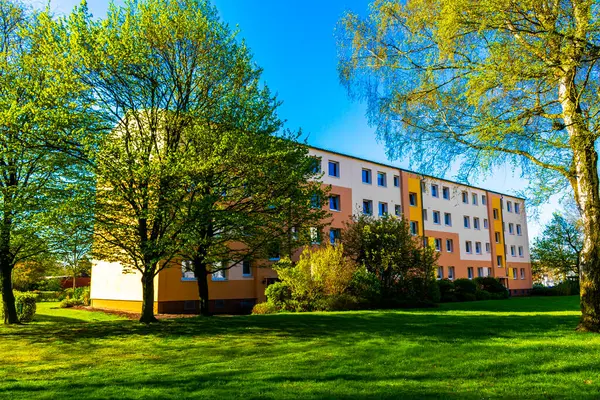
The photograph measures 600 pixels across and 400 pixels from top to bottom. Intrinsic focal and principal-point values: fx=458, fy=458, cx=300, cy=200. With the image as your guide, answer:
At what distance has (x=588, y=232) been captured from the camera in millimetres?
12320

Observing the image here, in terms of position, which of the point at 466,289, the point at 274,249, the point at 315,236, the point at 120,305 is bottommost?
the point at 120,305

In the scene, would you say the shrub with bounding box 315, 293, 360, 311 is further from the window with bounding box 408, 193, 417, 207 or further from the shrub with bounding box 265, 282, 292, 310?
the window with bounding box 408, 193, 417, 207

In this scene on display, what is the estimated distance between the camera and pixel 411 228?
147ft

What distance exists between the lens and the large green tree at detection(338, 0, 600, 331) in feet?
36.1

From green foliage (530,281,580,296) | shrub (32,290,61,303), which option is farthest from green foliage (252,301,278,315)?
green foliage (530,281,580,296)

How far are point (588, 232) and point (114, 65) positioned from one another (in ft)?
49.0

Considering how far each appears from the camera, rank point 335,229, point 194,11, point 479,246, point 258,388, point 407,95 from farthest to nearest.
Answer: point 479,246 < point 335,229 < point 194,11 < point 407,95 < point 258,388

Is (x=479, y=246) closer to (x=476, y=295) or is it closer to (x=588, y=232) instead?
(x=476, y=295)

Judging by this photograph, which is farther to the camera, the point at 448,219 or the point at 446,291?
the point at 448,219

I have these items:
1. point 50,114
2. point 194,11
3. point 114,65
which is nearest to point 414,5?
point 194,11

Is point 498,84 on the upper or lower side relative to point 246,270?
upper

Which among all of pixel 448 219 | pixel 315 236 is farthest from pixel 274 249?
pixel 448 219

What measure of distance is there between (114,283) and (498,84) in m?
25.4

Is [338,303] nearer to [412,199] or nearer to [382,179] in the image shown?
[382,179]
